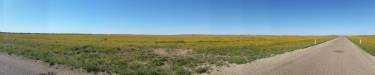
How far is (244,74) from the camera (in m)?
9.82

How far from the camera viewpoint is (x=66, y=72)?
10.2 metres

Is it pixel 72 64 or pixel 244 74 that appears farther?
pixel 72 64

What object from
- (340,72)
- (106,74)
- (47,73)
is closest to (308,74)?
(340,72)

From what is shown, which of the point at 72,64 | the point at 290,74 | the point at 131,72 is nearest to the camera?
the point at 290,74

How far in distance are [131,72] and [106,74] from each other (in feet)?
2.79

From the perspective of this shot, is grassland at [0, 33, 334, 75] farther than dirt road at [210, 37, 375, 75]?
Yes

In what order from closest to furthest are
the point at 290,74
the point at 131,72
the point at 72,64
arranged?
the point at 290,74 → the point at 131,72 → the point at 72,64

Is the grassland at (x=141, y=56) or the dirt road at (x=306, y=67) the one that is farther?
the grassland at (x=141, y=56)

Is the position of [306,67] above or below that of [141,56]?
above

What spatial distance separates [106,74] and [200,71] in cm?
317

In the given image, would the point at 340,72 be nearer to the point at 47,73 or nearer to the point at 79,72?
the point at 79,72

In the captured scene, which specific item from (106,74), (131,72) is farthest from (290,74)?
(106,74)

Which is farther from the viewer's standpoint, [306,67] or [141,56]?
[141,56]

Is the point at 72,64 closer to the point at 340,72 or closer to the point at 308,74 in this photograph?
the point at 308,74
